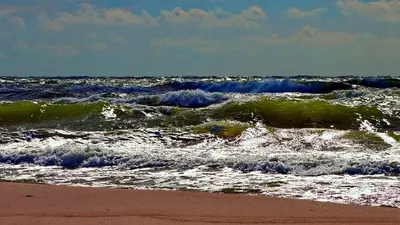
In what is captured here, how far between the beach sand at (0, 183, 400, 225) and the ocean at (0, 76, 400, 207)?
0.68 m

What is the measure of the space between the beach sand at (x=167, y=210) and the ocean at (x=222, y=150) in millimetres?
684

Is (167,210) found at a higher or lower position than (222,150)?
higher

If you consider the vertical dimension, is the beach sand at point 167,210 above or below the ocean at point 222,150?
above

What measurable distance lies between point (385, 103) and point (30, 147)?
1586 centimetres

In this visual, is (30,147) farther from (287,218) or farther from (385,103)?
(385,103)

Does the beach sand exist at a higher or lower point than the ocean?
higher

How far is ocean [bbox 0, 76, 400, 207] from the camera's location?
7801mm

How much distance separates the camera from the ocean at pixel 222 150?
307 inches

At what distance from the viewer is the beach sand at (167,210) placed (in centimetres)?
531

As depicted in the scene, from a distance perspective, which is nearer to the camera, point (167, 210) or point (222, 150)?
point (167, 210)

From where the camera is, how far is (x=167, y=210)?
580cm

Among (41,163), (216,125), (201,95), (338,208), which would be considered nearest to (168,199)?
(338,208)

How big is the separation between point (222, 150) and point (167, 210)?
18.8 ft

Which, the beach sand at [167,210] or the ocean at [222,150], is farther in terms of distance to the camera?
the ocean at [222,150]
